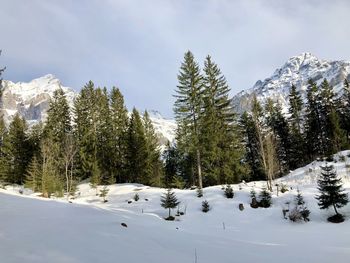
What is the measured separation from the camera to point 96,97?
4381 cm

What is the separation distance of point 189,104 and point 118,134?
13638mm

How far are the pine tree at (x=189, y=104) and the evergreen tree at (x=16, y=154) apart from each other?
2564 cm

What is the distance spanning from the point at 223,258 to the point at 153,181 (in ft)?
115

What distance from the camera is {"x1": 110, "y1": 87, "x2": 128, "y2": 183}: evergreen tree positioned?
40.2m

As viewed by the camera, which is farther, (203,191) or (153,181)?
(153,181)

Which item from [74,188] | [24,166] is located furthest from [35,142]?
[74,188]

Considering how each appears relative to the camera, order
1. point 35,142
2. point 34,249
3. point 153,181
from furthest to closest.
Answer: point 35,142 → point 153,181 → point 34,249

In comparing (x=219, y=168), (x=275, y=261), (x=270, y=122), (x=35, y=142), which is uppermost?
(x=270, y=122)

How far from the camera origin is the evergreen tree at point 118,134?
40188 millimetres

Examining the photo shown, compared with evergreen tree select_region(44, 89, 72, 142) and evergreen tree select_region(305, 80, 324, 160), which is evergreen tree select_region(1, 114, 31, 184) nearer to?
evergreen tree select_region(44, 89, 72, 142)

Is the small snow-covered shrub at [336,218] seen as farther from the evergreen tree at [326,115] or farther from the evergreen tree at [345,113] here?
the evergreen tree at [345,113]

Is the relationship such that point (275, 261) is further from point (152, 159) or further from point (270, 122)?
point (270, 122)

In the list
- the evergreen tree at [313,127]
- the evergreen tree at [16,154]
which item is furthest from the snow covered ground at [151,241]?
the evergreen tree at [16,154]

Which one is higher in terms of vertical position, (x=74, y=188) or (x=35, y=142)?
(x=35, y=142)
